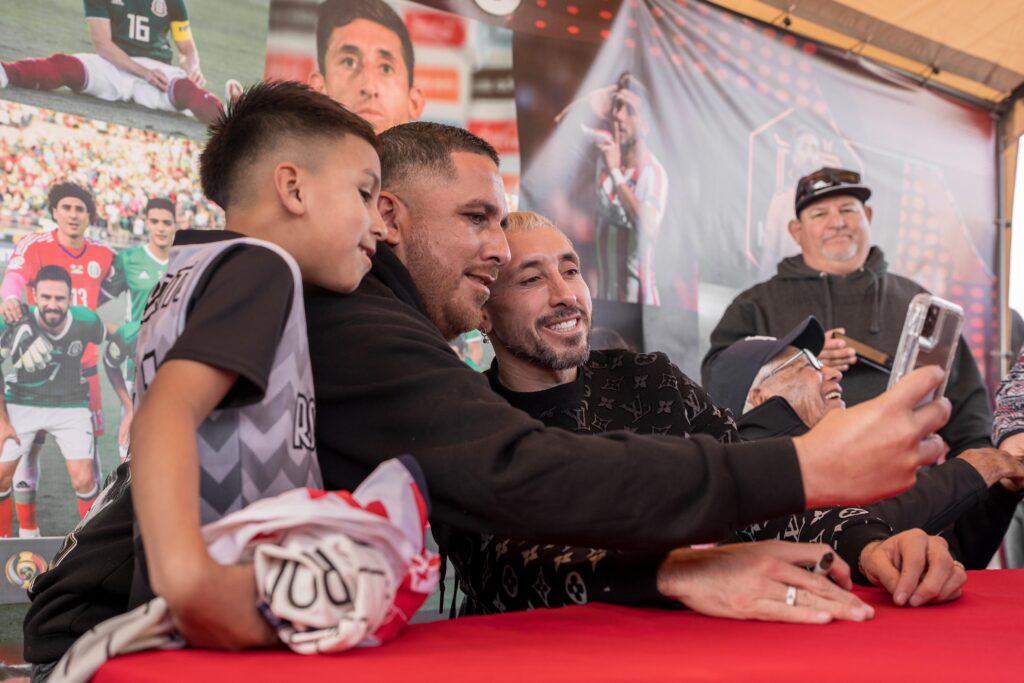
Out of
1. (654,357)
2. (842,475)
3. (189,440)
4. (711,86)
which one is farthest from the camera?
(711,86)

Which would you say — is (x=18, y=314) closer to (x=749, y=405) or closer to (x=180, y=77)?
(x=180, y=77)

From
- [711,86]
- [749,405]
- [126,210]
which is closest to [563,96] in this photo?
[711,86]

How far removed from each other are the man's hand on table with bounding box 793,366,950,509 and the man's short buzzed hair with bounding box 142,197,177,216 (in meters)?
3.05

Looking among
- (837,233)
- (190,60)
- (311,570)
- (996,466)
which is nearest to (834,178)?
(837,233)

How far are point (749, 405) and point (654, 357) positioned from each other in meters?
0.64

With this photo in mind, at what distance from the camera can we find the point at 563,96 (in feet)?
15.3

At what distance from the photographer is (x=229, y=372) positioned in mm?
958

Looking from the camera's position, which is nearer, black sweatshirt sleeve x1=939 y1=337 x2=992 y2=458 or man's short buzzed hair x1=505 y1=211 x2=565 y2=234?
man's short buzzed hair x1=505 y1=211 x2=565 y2=234

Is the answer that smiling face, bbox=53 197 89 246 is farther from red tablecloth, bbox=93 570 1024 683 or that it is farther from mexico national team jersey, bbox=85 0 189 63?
red tablecloth, bbox=93 570 1024 683

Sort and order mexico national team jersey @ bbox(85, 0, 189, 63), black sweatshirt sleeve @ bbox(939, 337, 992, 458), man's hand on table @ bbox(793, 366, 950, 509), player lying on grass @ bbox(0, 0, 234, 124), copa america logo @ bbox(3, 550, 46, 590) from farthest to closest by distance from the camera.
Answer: black sweatshirt sleeve @ bbox(939, 337, 992, 458) < mexico national team jersey @ bbox(85, 0, 189, 63) < player lying on grass @ bbox(0, 0, 234, 124) < copa america logo @ bbox(3, 550, 46, 590) < man's hand on table @ bbox(793, 366, 950, 509)

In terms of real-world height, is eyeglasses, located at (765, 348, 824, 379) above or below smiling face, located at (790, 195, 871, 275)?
below

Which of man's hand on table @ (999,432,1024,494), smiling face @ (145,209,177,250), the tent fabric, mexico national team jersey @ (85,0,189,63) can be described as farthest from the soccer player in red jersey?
the tent fabric

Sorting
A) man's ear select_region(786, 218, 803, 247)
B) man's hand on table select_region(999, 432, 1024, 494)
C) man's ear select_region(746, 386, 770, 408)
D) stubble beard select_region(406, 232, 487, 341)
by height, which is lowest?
man's hand on table select_region(999, 432, 1024, 494)

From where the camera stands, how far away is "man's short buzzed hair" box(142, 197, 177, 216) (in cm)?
354
